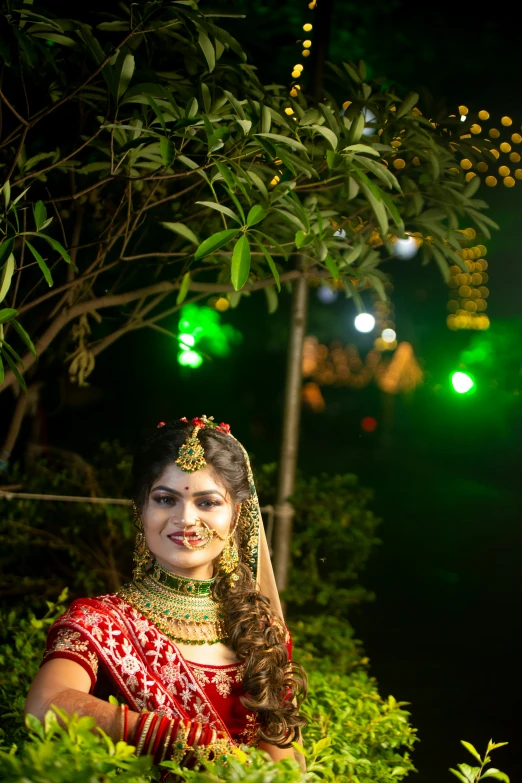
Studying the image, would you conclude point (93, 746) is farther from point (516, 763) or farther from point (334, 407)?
point (334, 407)

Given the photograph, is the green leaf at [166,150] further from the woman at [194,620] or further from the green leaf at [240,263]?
the woman at [194,620]

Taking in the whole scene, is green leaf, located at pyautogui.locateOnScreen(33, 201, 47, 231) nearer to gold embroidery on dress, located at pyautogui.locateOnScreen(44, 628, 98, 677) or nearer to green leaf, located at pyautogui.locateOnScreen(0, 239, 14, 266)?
green leaf, located at pyautogui.locateOnScreen(0, 239, 14, 266)

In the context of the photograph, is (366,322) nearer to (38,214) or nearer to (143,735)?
(38,214)

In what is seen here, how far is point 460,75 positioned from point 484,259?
6.86 ft

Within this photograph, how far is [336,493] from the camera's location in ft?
13.2

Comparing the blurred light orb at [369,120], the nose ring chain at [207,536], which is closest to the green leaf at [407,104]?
the blurred light orb at [369,120]

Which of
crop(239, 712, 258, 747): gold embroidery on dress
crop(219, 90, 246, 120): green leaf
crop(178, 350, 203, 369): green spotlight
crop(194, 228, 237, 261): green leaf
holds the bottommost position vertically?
crop(239, 712, 258, 747): gold embroidery on dress

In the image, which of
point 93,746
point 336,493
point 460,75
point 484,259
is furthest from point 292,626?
point 484,259

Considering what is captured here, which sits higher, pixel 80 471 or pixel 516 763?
pixel 80 471

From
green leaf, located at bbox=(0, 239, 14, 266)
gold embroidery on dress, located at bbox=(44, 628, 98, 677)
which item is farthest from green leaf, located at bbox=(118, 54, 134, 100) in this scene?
gold embroidery on dress, located at bbox=(44, 628, 98, 677)

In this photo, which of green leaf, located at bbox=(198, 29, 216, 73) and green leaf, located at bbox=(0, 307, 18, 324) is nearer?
green leaf, located at bbox=(0, 307, 18, 324)

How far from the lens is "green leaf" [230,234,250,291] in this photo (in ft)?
5.28

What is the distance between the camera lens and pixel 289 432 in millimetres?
3293

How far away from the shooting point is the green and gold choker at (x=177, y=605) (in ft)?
6.03
